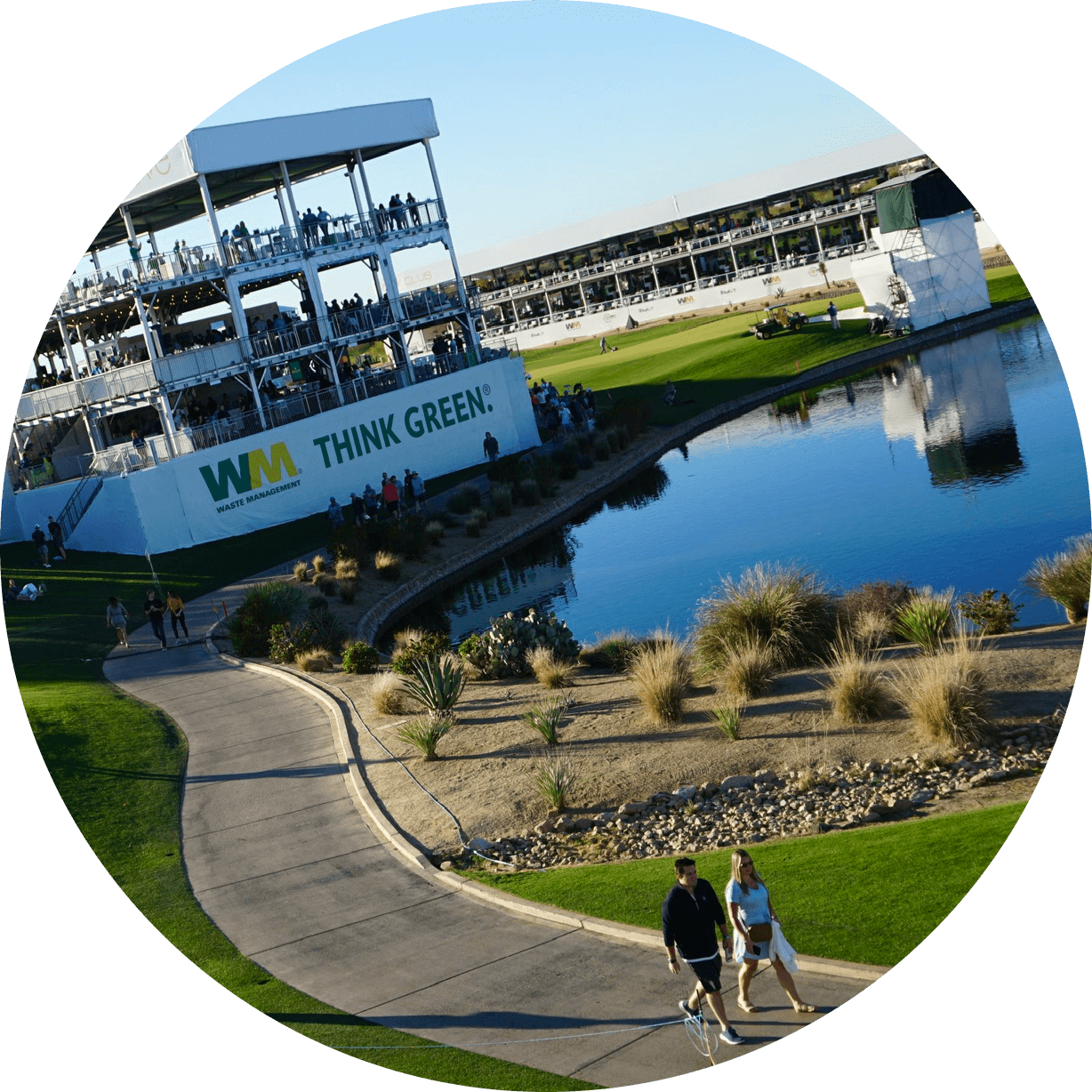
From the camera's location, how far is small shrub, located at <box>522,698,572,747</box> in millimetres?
16516

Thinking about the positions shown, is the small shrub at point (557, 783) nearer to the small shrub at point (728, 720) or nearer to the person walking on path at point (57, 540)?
the small shrub at point (728, 720)

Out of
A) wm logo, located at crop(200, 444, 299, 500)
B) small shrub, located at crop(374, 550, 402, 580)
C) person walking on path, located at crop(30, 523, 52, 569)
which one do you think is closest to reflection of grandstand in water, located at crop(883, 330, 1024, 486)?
small shrub, located at crop(374, 550, 402, 580)

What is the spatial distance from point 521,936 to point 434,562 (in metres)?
23.4

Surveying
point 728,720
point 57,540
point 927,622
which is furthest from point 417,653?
point 57,540

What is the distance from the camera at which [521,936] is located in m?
10.7

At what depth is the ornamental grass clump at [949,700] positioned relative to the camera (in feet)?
46.5

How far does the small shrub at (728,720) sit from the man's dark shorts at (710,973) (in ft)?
23.9

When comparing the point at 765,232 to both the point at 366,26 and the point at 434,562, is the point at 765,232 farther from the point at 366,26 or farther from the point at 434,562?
the point at 366,26

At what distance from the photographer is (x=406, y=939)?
11.0 m

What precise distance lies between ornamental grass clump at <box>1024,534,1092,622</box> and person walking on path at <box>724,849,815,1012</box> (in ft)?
37.2

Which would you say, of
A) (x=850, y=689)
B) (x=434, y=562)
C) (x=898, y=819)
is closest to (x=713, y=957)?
(x=898, y=819)

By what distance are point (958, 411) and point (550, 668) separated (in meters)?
23.9

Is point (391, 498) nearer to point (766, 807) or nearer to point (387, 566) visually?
point (387, 566)

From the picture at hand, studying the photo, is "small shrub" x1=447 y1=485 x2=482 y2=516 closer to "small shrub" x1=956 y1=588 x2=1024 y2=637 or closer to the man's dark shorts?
"small shrub" x1=956 y1=588 x2=1024 y2=637
